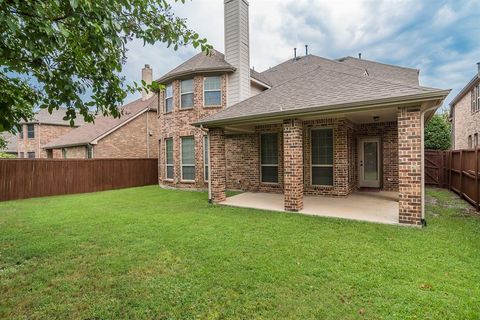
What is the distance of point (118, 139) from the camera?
16.7 m

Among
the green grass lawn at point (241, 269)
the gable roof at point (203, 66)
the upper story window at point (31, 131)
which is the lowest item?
the green grass lawn at point (241, 269)

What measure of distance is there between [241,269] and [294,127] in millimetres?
4443

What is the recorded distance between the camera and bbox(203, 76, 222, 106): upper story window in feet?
38.1

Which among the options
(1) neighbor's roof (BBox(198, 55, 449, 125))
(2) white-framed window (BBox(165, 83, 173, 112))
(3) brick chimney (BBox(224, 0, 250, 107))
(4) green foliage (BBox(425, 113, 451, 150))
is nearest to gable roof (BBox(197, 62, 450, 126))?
(1) neighbor's roof (BBox(198, 55, 449, 125))

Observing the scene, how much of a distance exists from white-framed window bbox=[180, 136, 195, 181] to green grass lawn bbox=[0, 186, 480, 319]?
6.05 meters

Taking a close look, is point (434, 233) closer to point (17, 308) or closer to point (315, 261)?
point (315, 261)

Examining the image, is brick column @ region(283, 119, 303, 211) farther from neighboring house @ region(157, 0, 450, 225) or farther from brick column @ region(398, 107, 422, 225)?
brick column @ region(398, 107, 422, 225)

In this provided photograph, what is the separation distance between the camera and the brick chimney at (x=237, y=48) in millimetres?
11305

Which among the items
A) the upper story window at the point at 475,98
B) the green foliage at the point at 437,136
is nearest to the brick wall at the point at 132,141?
the green foliage at the point at 437,136

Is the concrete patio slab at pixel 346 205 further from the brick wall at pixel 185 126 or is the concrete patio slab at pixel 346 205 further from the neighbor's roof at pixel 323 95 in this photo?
the brick wall at pixel 185 126

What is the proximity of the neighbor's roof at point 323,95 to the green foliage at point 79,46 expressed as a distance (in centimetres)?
395

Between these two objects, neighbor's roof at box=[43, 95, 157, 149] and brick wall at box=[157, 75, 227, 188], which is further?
neighbor's roof at box=[43, 95, 157, 149]

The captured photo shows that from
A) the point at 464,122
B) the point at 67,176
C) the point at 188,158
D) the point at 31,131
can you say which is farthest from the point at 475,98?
the point at 31,131

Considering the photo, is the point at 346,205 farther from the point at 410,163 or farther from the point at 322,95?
the point at 322,95
